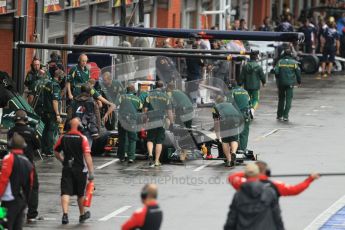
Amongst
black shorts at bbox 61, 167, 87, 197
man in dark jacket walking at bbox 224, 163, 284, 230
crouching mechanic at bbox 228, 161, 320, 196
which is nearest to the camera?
man in dark jacket walking at bbox 224, 163, 284, 230

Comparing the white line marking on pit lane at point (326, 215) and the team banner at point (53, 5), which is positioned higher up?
the team banner at point (53, 5)

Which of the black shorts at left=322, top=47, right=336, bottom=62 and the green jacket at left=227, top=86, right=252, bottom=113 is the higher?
the black shorts at left=322, top=47, right=336, bottom=62

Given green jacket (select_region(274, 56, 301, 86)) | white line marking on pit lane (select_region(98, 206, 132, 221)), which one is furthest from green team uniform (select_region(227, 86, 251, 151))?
green jacket (select_region(274, 56, 301, 86))

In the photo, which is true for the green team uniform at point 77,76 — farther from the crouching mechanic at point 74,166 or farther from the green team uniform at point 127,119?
the crouching mechanic at point 74,166

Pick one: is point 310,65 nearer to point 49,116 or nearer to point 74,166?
point 49,116

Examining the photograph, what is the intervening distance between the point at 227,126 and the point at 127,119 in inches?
76.8

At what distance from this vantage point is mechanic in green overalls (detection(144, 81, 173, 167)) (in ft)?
89.0

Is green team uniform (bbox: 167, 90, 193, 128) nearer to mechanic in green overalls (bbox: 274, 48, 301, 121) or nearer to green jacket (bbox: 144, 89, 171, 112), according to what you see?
green jacket (bbox: 144, 89, 171, 112)

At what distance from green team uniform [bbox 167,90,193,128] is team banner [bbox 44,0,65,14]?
27.3 ft

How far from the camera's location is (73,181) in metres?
21.4

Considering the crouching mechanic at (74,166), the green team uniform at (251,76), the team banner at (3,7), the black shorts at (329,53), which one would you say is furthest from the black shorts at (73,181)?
the black shorts at (329,53)

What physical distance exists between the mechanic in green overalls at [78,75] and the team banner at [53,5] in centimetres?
641

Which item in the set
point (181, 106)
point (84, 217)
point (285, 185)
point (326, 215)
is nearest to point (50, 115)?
point (181, 106)

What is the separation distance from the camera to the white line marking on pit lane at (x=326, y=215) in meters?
21.2
